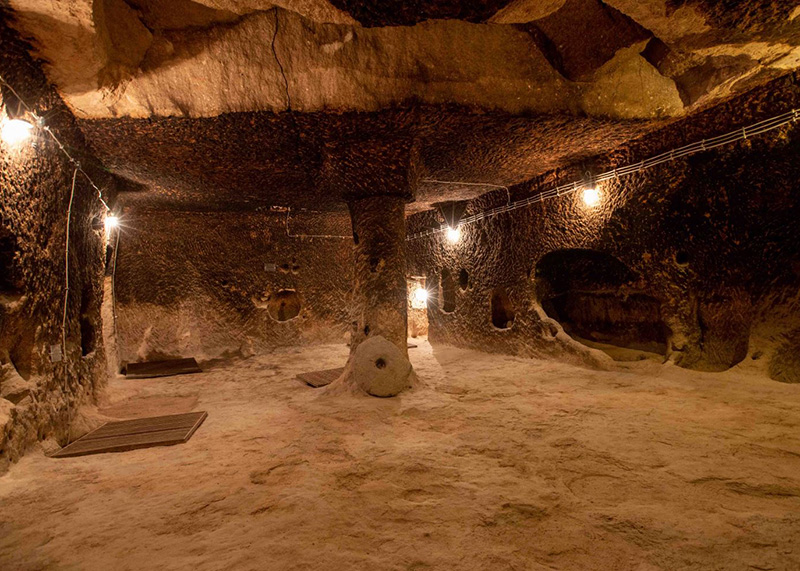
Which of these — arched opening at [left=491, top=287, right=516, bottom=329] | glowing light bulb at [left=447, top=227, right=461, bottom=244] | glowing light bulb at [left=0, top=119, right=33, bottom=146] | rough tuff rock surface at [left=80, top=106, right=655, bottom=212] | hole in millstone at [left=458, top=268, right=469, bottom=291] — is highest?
rough tuff rock surface at [left=80, top=106, right=655, bottom=212]

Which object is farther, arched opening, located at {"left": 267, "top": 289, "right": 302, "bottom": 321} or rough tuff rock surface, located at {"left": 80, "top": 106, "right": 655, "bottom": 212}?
arched opening, located at {"left": 267, "top": 289, "right": 302, "bottom": 321}

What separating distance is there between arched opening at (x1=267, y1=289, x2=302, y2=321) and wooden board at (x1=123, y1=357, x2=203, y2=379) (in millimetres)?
1807

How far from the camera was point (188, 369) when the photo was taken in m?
5.46

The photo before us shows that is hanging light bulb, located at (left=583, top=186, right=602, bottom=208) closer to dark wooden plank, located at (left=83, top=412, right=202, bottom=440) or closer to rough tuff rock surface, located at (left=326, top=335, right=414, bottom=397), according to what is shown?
rough tuff rock surface, located at (left=326, top=335, right=414, bottom=397)

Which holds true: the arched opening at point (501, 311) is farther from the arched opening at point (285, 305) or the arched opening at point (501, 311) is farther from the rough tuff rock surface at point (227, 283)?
the arched opening at point (285, 305)

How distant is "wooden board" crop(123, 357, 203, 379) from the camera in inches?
208

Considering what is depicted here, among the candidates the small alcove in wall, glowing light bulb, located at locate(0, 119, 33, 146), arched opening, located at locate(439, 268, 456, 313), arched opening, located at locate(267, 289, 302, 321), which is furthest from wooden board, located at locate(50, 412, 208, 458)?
arched opening, located at locate(439, 268, 456, 313)

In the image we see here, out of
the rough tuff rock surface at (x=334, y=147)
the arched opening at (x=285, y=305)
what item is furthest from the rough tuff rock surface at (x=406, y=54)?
the arched opening at (x=285, y=305)

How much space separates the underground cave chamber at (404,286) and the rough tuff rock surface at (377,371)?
24 mm

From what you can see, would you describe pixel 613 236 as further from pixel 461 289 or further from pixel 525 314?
pixel 461 289

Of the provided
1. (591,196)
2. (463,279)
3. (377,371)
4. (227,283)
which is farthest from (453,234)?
(227,283)

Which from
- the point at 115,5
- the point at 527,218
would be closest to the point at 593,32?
the point at 527,218

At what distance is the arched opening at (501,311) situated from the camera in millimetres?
6154

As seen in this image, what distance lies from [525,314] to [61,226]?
17.1 ft
